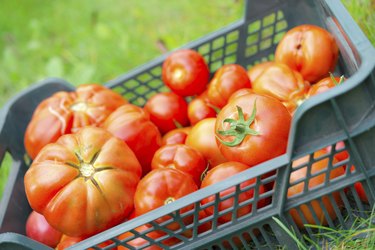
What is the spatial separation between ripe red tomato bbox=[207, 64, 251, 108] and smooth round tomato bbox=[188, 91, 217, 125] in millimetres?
28

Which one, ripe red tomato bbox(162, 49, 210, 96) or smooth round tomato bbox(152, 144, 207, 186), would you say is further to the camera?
ripe red tomato bbox(162, 49, 210, 96)

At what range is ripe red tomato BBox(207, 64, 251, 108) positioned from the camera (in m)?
1.68

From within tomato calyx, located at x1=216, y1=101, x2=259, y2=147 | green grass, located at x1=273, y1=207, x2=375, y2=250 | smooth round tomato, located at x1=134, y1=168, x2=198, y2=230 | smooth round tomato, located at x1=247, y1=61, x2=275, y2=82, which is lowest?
green grass, located at x1=273, y1=207, x2=375, y2=250

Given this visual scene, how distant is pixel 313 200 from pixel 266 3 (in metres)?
0.79

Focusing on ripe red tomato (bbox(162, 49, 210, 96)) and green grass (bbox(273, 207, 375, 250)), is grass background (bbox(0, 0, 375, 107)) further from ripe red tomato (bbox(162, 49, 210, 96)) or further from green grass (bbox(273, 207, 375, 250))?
green grass (bbox(273, 207, 375, 250))

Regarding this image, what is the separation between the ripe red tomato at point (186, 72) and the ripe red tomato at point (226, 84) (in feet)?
0.27

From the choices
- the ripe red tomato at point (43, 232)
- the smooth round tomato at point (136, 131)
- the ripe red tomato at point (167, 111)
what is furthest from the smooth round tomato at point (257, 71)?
the ripe red tomato at point (43, 232)

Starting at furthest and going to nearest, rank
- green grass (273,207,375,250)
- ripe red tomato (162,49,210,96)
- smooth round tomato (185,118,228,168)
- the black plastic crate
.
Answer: ripe red tomato (162,49,210,96)
smooth round tomato (185,118,228,168)
green grass (273,207,375,250)
the black plastic crate

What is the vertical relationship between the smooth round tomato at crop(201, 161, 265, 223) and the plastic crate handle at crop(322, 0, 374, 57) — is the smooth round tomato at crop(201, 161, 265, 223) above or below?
below

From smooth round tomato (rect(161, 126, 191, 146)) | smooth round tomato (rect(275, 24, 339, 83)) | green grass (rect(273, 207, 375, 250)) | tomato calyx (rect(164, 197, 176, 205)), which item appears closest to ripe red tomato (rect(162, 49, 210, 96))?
smooth round tomato (rect(161, 126, 191, 146))

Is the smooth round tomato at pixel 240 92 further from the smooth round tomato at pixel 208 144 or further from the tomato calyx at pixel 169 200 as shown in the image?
the tomato calyx at pixel 169 200

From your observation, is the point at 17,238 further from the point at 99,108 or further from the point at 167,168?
the point at 99,108

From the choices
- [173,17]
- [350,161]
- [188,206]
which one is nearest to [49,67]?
[173,17]

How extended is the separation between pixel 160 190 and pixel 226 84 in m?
0.44
